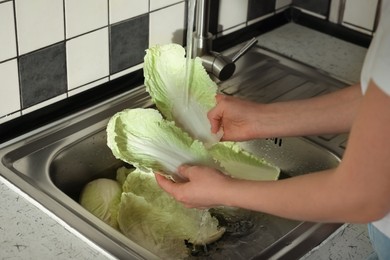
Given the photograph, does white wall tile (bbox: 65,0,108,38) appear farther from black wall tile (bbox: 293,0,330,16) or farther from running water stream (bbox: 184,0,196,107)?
black wall tile (bbox: 293,0,330,16)

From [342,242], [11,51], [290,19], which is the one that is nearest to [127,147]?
[11,51]

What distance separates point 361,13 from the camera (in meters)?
1.79

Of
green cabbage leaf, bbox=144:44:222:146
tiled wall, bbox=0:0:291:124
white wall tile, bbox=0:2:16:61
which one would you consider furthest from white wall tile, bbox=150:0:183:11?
white wall tile, bbox=0:2:16:61

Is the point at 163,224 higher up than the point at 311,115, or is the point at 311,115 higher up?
the point at 311,115

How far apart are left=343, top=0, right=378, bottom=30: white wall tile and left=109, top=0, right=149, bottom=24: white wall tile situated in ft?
1.82

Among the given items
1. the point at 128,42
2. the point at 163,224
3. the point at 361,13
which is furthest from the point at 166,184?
the point at 361,13

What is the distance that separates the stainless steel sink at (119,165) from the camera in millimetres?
1197

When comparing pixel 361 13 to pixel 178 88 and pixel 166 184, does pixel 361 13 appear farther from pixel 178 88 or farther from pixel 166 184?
pixel 166 184

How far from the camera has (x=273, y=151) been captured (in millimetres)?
1561

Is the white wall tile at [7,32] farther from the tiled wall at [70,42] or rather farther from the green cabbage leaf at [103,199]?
the green cabbage leaf at [103,199]

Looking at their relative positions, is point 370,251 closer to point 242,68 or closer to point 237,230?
point 237,230

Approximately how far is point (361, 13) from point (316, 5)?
123 millimetres

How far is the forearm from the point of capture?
116 centimetres

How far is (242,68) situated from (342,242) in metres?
0.61
